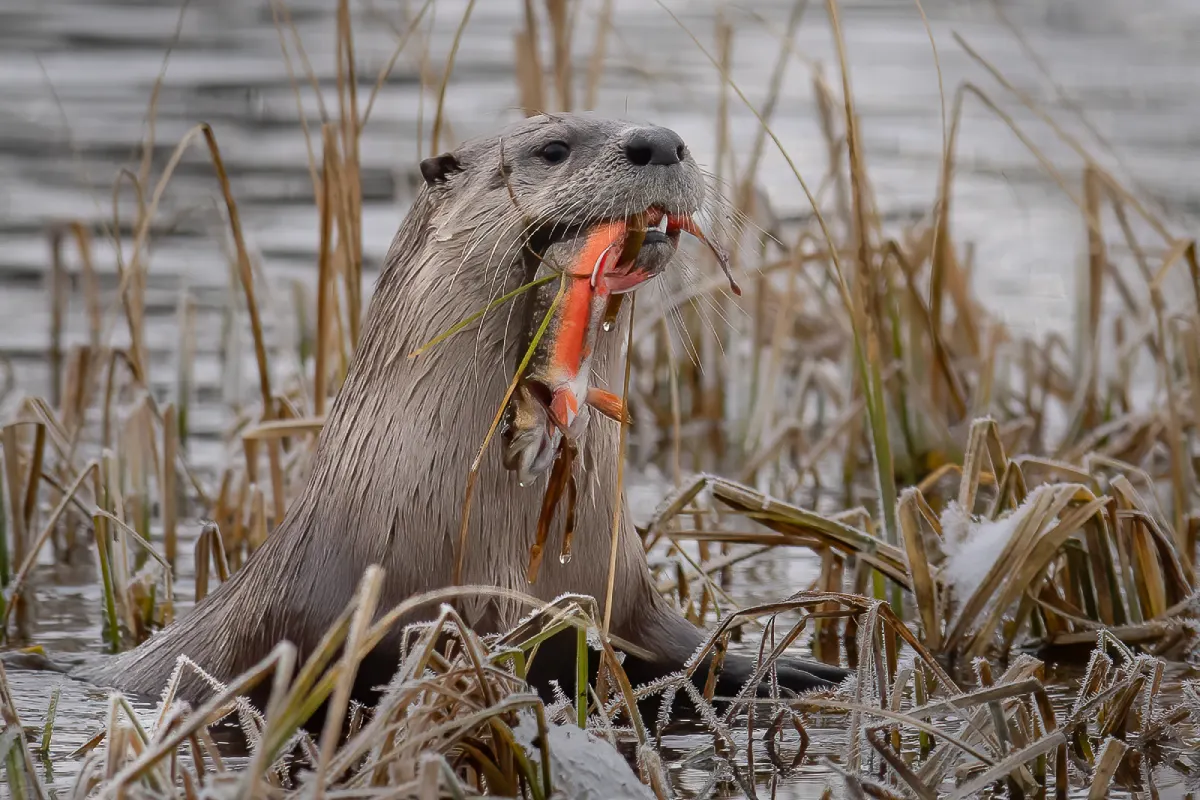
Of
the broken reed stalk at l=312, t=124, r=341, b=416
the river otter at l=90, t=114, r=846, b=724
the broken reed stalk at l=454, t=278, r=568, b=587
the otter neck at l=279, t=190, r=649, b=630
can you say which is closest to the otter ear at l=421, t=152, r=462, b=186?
the river otter at l=90, t=114, r=846, b=724

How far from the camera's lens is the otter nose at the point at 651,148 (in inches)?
102

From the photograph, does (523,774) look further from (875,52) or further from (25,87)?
(875,52)

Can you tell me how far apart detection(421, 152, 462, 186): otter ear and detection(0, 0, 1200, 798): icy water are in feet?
2.88

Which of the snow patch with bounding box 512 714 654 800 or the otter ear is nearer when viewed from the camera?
the snow patch with bounding box 512 714 654 800

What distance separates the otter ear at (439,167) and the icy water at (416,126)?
879mm

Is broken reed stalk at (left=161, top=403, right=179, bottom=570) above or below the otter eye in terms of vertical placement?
below

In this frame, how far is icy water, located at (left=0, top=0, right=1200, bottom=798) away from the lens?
547 cm

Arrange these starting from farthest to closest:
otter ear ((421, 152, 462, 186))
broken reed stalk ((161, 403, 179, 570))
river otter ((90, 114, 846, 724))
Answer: broken reed stalk ((161, 403, 179, 570)) → otter ear ((421, 152, 462, 186)) → river otter ((90, 114, 846, 724))

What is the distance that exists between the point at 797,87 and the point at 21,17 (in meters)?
5.87

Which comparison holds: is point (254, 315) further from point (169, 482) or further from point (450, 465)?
point (450, 465)

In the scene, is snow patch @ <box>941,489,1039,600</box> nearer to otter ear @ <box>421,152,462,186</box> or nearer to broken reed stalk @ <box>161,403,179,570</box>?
otter ear @ <box>421,152,462,186</box>

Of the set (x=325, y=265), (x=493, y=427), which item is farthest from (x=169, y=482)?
(x=493, y=427)

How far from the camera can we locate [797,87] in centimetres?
1098

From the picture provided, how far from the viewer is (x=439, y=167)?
2904 millimetres
